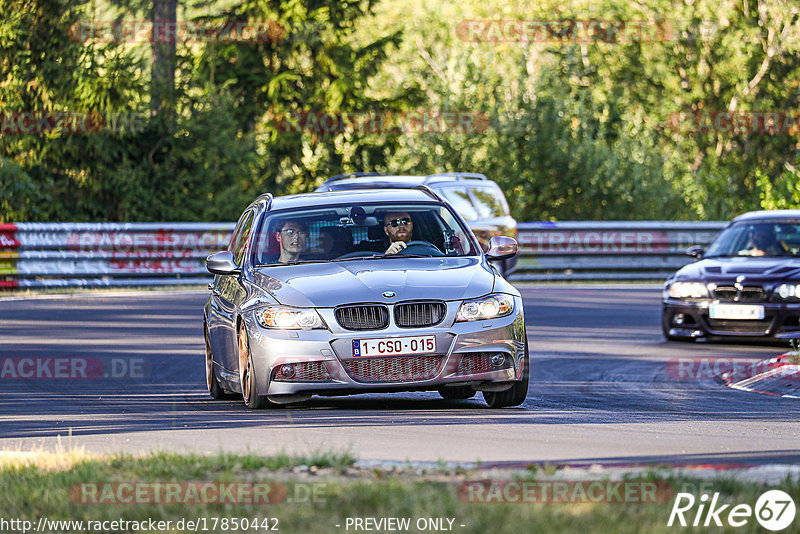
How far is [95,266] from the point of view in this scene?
1080 inches

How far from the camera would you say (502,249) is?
39.2 feet

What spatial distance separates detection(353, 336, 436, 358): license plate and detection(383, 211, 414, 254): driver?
1371 millimetres

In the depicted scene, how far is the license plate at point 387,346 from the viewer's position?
34.7 feet

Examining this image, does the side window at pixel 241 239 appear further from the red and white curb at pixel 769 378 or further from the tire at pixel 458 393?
the red and white curb at pixel 769 378

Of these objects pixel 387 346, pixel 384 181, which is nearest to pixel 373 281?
pixel 387 346

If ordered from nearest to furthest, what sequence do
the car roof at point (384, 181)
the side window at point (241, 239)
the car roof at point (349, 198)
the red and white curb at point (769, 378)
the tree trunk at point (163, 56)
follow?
1. the car roof at point (349, 198)
2. the side window at point (241, 239)
3. the red and white curb at point (769, 378)
4. the car roof at point (384, 181)
5. the tree trunk at point (163, 56)

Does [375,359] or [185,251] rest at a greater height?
[375,359]

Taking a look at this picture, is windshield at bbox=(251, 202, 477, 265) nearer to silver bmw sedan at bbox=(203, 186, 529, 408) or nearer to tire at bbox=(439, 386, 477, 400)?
silver bmw sedan at bbox=(203, 186, 529, 408)

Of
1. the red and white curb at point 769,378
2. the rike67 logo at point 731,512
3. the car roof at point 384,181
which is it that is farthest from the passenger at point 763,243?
the rike67 logo at point 731,512

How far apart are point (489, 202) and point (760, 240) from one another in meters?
8.06

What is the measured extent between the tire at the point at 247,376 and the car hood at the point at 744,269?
7.85m

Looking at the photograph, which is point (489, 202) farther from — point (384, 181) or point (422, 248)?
point (422, 248)

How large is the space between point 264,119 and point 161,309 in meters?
21.0

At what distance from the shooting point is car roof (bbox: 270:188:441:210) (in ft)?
40.3
